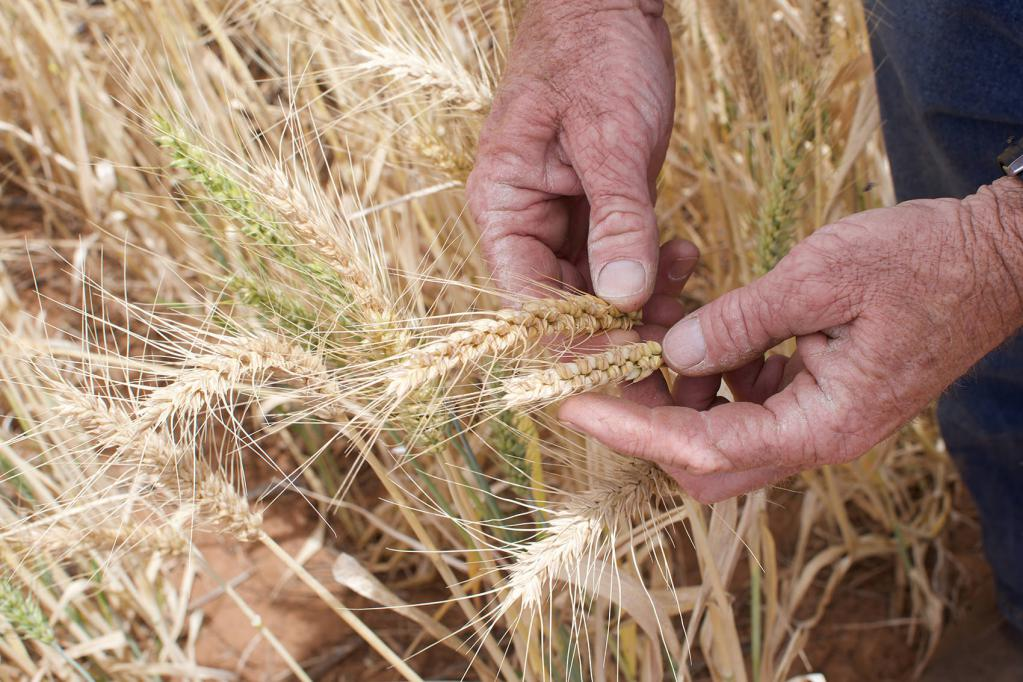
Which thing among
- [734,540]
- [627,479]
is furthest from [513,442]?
[734,540]

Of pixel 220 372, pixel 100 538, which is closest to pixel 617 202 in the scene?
pixel 220 372

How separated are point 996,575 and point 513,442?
112cm

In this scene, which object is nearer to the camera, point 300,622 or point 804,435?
point 804,435

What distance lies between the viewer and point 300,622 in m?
1.69

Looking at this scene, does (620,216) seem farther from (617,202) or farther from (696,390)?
(696,390)

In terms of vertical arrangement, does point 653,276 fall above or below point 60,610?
above

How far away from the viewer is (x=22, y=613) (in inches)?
41.0

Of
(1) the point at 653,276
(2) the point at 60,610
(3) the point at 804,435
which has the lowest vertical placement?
(2) the point at 60,610

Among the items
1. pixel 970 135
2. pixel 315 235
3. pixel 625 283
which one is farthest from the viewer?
pixel 970 135

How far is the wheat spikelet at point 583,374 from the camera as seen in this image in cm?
72

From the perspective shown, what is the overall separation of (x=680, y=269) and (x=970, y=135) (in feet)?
1.58

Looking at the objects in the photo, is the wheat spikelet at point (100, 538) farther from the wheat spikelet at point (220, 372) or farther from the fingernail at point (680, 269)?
the fingernail at point (680, 269)

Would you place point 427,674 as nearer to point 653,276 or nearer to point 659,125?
point 653,276

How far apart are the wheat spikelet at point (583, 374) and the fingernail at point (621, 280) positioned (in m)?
0.09
